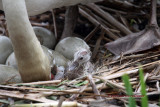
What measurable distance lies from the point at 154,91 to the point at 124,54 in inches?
21.9

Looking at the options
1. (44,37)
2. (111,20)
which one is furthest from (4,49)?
(111,20)

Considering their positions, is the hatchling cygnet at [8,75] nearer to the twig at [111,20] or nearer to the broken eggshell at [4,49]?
the broken eggshell at [4,49]

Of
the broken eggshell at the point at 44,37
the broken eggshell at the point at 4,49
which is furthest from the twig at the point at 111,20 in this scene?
the broken eggshell at the point at 4,49

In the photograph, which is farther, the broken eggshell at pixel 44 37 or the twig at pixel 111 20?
the twig at pixel 111 20

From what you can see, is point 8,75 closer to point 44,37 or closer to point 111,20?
point 44,37

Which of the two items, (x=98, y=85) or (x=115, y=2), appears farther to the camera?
(x=115, y=2)

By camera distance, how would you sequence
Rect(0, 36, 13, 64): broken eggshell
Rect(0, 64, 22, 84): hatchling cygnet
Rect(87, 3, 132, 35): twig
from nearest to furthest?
Rect(0, 64, 22, 84): hatchling cygnet < Rect(0, 36, 13, 64): broken eggshell < Rect(87, 3, 132, 35): twig

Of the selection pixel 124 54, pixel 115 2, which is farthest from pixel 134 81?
pixel 115 2

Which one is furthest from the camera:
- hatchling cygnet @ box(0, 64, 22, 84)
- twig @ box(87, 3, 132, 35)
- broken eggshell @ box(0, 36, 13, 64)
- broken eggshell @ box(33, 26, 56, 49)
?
twig @ box(87, 3, 132, 35)

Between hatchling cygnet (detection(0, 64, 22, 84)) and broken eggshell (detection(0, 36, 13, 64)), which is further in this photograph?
broken eggshell (detection(0, 36, 13, 64))

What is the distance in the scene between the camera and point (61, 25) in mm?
2535

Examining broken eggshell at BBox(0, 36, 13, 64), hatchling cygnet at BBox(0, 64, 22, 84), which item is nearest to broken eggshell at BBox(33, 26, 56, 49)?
broken eggshell at BBox(0, 36, 13, 64)

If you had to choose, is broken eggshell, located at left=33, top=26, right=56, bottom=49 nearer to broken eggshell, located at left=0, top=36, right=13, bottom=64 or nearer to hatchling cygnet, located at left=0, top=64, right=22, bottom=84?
broken eggshell, located at left=0, top=36, right=13, bottom=64

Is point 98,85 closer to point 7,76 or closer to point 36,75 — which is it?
point 36,75
